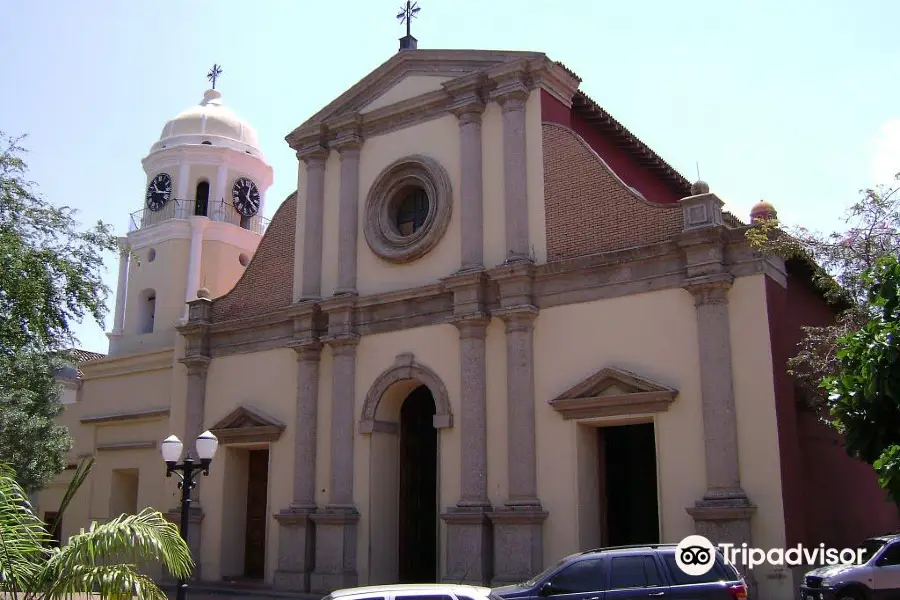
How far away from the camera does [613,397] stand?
56.1ft

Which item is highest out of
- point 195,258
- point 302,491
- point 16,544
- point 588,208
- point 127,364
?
point 195,258

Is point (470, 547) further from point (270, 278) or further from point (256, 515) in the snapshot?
point (270, 278)

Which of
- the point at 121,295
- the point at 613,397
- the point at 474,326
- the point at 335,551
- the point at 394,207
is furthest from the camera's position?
the point at 121,295

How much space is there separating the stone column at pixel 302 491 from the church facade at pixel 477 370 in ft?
0.17

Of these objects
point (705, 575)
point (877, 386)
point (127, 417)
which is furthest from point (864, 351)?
point (127, 417)

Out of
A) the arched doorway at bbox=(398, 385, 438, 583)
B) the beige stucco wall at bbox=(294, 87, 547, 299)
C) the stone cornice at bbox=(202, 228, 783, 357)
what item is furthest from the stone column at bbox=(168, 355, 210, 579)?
the arched doorway at bbox=(398, 385, 438, 583)

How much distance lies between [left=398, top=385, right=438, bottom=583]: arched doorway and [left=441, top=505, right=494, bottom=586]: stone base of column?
2.06 m

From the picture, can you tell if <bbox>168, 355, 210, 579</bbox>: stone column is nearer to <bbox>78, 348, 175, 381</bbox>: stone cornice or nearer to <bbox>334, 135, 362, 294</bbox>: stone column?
<bbox>78, 348, 175, 381</bbox>: stone cornice

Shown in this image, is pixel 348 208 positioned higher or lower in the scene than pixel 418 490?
higher

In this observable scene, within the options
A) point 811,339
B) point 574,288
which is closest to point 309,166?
point 574,288

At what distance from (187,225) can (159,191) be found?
220 cm

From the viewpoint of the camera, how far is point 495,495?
1842 centimetres

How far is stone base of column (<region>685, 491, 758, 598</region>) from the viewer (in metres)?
15.3

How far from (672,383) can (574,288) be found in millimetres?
2870
